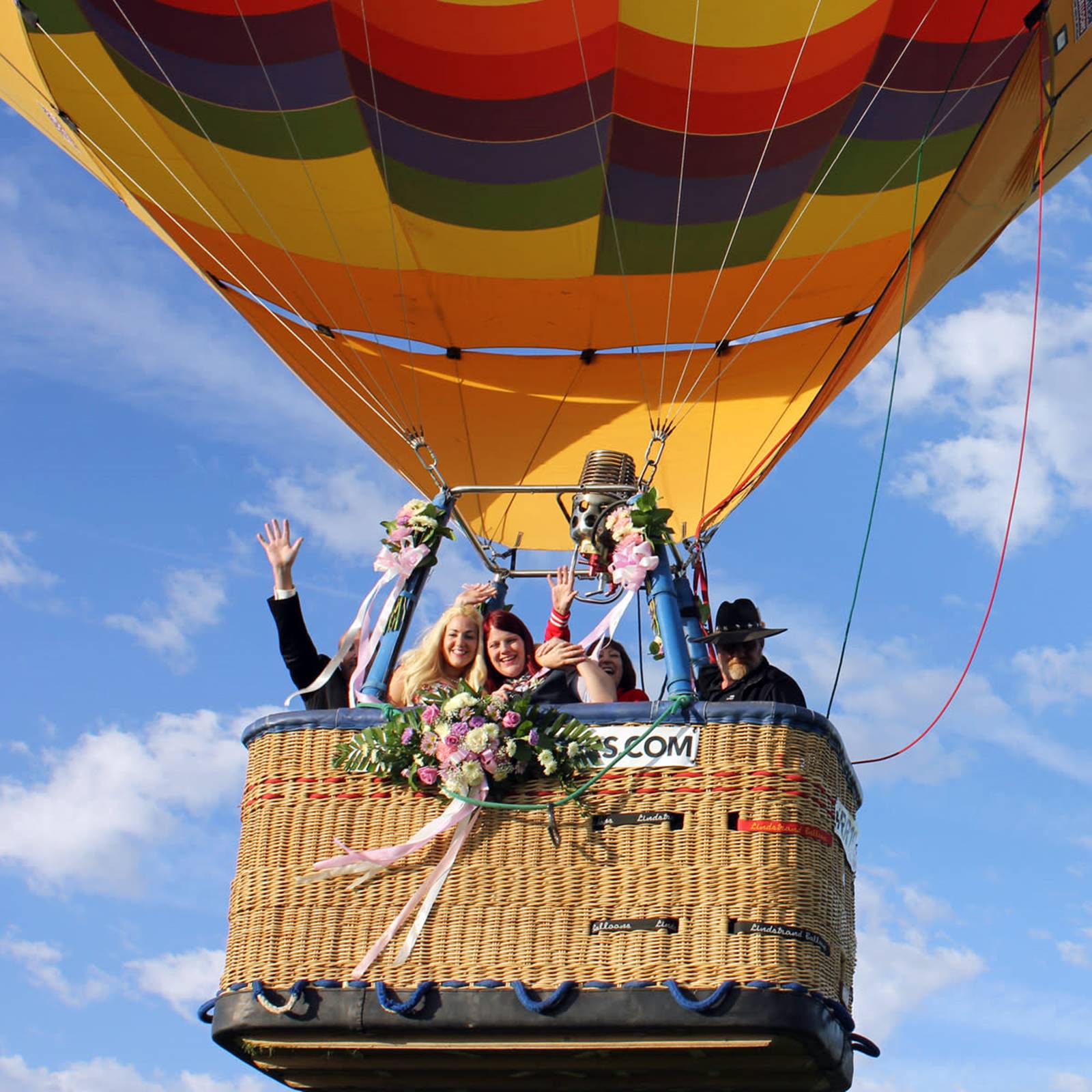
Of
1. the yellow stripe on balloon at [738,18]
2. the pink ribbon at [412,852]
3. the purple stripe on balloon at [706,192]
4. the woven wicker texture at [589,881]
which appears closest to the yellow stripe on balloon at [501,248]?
the purple stripe on balloon at [706,192]

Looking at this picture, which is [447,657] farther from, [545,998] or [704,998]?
[704,998]

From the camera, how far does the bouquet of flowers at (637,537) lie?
12.7 ft

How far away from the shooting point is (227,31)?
19.3 feet

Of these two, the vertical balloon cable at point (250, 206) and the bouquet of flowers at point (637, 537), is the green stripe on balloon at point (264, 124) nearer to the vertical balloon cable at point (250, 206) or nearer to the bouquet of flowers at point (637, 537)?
the vertical balloon cable at point (250, 206)

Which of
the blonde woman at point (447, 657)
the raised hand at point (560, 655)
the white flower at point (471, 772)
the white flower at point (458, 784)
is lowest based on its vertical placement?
the white flower at point (458, 784)

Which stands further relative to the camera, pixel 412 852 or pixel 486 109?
pixel 486 109

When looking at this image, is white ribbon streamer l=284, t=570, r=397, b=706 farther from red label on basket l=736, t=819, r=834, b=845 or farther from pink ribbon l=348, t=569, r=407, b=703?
red label on basket l=736, t=819, r=834, b=845

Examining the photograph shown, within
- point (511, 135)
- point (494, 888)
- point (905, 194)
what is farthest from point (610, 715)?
point (905, 194)

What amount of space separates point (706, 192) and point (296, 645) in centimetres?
315

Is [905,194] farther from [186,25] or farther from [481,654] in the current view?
[481,654]

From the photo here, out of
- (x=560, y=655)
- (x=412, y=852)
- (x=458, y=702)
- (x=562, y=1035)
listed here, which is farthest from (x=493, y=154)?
(x=562, y=1035)

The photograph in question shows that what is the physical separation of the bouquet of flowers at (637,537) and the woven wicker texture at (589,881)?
0.50 m

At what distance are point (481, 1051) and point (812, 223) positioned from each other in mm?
4311

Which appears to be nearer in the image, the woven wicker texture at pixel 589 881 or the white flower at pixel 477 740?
the woven wicker texture at pixel 589 881
